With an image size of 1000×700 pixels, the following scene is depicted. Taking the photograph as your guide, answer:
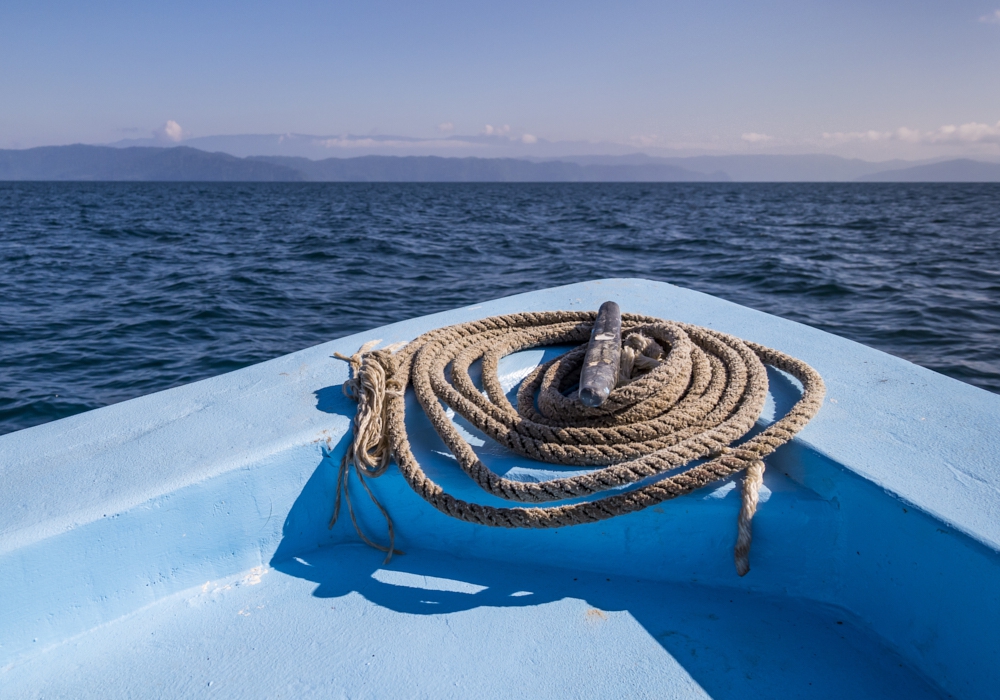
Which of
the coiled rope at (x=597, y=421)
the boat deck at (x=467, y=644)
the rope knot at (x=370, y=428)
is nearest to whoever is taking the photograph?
the boat deck at (x=467, y=644)

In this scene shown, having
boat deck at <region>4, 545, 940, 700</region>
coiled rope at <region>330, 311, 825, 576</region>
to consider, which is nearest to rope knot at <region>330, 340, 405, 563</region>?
coiled rope at <region>330, 311, 825, 576</region>

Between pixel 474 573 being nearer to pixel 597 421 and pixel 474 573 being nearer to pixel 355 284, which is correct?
pixel 597 421

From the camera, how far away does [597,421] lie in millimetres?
1503

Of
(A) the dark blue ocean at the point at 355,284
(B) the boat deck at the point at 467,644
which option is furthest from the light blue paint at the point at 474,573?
(A) the dark blue ocean at the point at 355,284

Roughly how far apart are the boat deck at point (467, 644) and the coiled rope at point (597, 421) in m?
0.16

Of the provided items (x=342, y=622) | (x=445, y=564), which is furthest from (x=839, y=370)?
(x=342, y=622)

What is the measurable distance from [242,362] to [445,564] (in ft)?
14.0

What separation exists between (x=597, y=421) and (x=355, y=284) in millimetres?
7646

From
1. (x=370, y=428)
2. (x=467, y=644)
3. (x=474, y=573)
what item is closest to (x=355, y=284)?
(x=370, y=428)

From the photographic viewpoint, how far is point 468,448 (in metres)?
1.42

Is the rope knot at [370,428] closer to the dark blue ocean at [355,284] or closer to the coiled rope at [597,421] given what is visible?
the coiled rope at [597,421]

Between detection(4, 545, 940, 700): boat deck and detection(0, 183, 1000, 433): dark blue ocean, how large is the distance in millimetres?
3564

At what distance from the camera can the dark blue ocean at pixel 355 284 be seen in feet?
17.4

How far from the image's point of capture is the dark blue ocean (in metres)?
5.31
